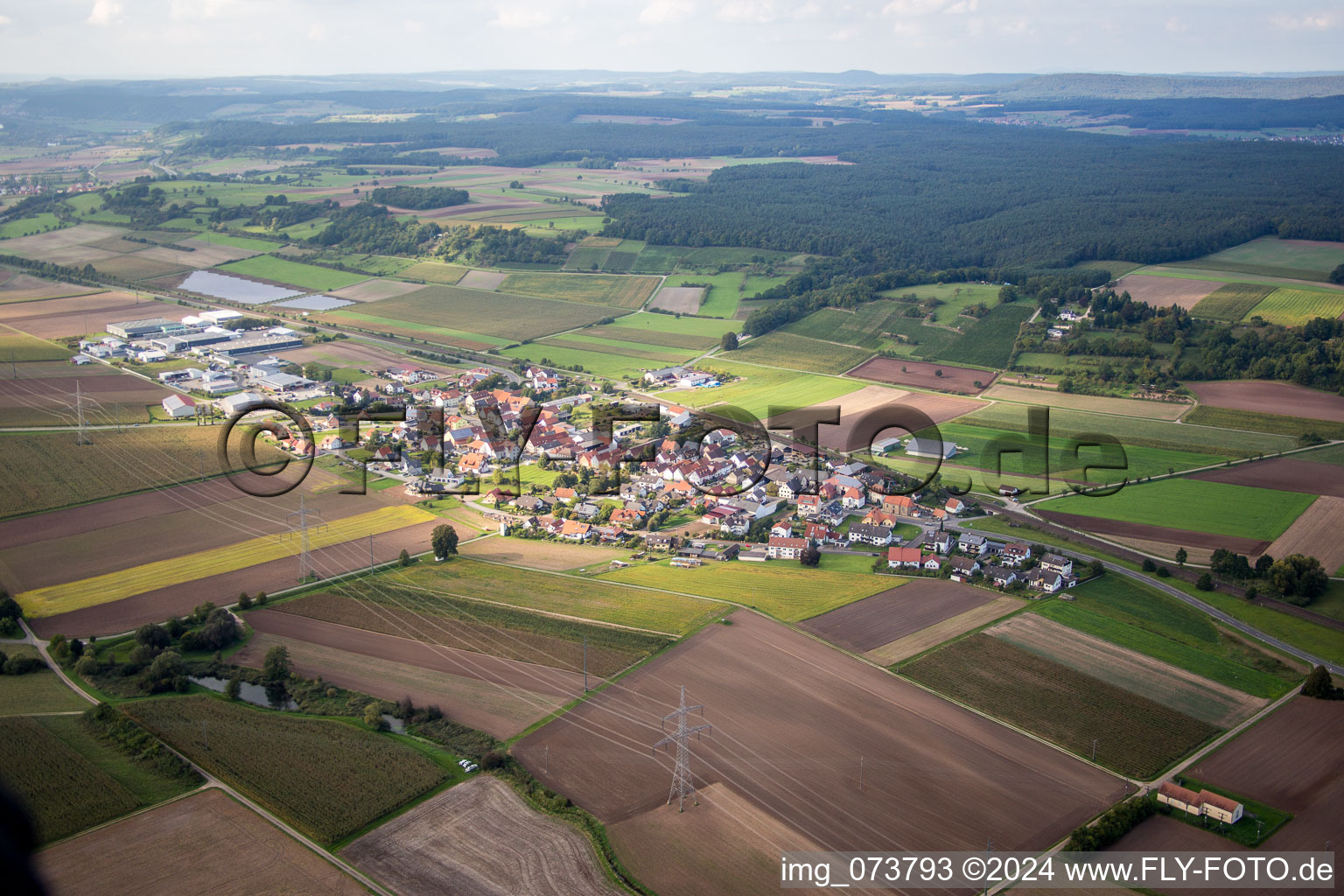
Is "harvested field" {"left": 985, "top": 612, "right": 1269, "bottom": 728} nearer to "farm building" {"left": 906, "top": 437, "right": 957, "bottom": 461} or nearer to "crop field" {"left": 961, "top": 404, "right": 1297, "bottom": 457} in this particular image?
"farm building" {"left": 906, "top": 437, "right": 957, "bottom": 461}

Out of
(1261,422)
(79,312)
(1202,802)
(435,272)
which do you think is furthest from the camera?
(435,272)

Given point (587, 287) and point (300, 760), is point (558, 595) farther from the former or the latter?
point (587, 287)

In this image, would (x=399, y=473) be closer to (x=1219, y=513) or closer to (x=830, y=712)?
(x=830, y=712)

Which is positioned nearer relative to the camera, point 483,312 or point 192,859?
point 192,859

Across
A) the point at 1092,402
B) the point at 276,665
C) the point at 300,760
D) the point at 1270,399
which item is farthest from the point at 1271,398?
the point at 300,760

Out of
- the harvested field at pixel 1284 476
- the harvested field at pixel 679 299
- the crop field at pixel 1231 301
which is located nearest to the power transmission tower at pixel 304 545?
the harvested field at pixel 1284 476

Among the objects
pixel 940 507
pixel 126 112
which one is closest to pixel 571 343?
pixel 940 507

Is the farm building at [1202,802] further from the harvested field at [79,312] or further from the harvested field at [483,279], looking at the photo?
the harvested field at [79,312]
